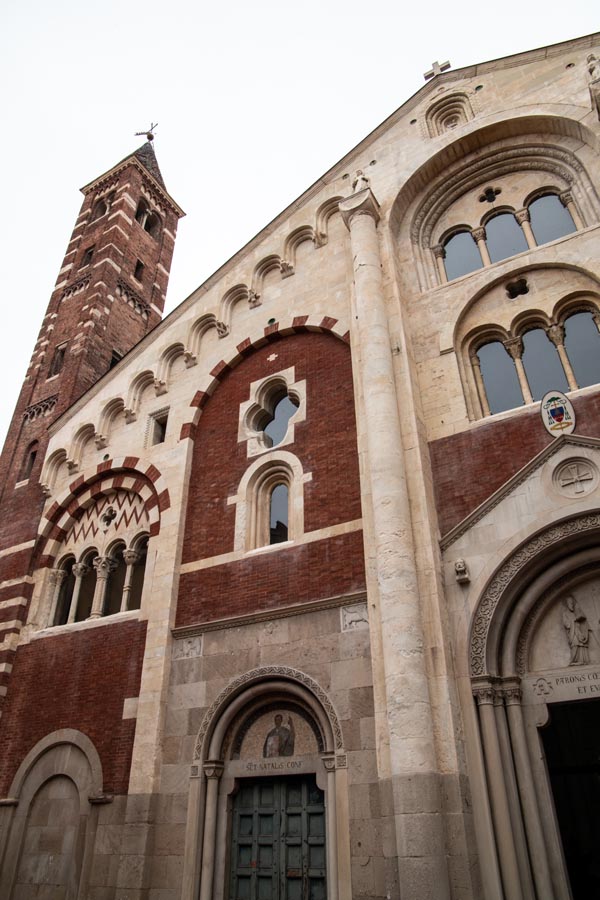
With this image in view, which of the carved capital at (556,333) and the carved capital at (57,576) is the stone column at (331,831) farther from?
the carved capital at (57,576)

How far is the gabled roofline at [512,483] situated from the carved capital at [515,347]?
225 centimetres

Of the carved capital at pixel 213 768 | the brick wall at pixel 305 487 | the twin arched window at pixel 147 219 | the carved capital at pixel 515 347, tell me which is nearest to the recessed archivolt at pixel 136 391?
the brick wall at pixel 305 487

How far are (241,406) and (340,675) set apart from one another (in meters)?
6.32

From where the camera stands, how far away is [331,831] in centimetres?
891

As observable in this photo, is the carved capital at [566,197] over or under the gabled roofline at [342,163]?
under

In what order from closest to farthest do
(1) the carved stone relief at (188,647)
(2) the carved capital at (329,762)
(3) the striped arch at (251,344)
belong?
(2) the carved capital at (329,762), (1) the carved stone relief at (188,647), (3) the striped arch at (251,344)

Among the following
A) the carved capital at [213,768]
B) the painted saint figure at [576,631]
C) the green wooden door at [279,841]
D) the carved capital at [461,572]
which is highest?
the carved capital at [461,572]

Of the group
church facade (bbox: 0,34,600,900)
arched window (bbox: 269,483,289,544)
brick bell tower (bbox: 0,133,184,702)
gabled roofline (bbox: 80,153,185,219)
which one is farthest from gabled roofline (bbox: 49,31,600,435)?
gabled roofline (bbox: 80,153,185,219)

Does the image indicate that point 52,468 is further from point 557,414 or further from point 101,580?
point 557,414

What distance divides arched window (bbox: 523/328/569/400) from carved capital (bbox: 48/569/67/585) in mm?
11062

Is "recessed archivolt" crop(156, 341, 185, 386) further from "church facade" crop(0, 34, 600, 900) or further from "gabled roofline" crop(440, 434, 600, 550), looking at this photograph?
"gabled roofline" crop(440, 434, 600, 550)

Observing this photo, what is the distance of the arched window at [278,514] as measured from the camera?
1228 cm

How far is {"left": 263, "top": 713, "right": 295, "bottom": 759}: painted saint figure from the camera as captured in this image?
1013 centimetres

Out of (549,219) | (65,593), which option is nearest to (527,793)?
(549,219)
